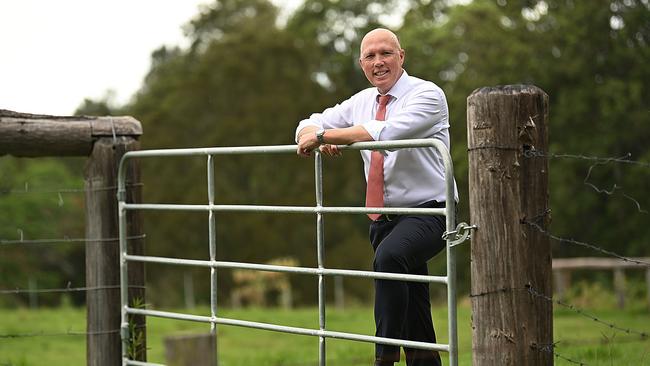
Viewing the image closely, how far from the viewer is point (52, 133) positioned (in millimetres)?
6160

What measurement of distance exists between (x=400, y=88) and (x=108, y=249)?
223cm

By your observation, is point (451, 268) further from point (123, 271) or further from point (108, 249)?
point (108, 249)

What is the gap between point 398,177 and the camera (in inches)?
187

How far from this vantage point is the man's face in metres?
4.80

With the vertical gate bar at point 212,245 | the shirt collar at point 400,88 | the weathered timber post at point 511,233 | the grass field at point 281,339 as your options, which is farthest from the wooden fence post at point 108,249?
the weathered timber post at point 511,233

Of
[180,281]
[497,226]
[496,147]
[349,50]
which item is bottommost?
[180,281]

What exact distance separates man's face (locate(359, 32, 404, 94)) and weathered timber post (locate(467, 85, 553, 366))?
2.32ft

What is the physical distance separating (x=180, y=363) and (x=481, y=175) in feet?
5.61

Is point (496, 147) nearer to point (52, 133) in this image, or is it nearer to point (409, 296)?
point (409, 296)

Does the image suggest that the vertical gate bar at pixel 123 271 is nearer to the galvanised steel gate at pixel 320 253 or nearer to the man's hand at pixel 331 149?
the galvanised steel gate at pixel 320 253

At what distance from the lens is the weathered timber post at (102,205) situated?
6.19m

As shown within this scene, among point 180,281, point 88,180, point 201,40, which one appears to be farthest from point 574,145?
point 88,180

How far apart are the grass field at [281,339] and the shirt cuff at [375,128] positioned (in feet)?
A: 6.96

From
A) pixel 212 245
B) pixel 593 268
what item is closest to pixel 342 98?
pixel 593 268
